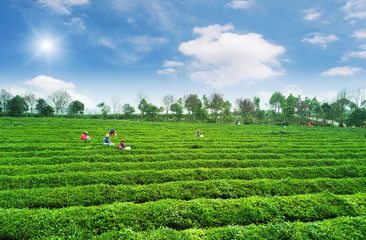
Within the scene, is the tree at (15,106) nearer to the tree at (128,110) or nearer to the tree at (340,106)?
the tree at (128,110)

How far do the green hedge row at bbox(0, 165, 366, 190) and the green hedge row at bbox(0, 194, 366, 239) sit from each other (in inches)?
94.6

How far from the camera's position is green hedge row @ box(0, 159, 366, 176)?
9.29 meters

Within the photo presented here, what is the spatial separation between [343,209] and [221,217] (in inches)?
223

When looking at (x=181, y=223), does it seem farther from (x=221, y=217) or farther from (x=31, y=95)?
(x=31, y=95)

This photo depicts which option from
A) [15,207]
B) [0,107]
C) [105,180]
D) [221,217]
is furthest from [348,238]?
[0,107]

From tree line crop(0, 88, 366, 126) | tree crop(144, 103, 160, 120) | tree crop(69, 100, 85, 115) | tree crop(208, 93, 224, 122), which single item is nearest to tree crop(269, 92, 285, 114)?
tree line crop(0, 88, 366, 126)

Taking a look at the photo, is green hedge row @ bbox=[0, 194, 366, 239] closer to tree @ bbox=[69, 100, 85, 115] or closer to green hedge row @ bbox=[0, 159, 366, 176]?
green hedge row @ bbox=[0, 159, 366, 176]

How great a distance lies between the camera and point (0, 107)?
55750 millimetres

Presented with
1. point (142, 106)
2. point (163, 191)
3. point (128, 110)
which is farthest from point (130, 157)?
point (128, 110)

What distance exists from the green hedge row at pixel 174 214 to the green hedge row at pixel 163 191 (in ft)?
2.45

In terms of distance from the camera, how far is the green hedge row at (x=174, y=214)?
17.4 feet

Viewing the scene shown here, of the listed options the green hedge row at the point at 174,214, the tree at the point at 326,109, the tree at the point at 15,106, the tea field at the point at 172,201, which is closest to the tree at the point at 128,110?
the tree at the point at 15,106

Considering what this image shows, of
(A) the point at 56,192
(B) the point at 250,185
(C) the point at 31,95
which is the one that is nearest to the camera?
(A) the point at 56,192

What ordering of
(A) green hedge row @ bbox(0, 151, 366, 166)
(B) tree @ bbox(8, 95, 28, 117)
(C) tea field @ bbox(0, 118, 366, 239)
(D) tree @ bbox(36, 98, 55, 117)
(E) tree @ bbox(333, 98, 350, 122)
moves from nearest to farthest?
(C) tea field @ bbox(0, 118, 366, 239) < (A) green hedge row @ bbox(0, 151, 366, 166) < (B) tree @ bbox(8, 95, 28, 117) < (E) tree @ bbox(333, 98, 350, 122) < (D) tree @ bbox(36, 98, 55, 117)
